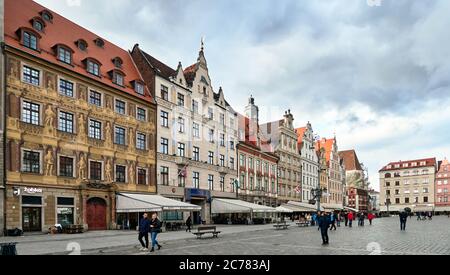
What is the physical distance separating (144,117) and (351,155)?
4432 inches

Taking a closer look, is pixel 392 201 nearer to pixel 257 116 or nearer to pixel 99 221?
pixel 257 116

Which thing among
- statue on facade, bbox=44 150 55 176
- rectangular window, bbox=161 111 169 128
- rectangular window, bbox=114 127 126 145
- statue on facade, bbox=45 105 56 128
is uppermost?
rectangular window, bbox=161 111 169 128

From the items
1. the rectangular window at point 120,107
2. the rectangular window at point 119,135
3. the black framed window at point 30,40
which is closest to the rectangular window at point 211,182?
the rectangular window at point 119,135

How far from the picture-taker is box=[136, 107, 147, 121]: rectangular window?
3991cm

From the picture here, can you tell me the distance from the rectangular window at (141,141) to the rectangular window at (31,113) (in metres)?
11.2

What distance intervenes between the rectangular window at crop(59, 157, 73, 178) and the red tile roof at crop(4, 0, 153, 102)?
7.11m

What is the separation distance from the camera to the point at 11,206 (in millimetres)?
26844

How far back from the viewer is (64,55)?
3266 centimetres

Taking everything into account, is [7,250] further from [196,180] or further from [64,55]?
[196,180]

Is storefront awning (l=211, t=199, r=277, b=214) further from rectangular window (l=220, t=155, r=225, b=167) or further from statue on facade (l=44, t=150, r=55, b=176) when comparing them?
statue on facade (l=44, t=150, r=55, b=176)

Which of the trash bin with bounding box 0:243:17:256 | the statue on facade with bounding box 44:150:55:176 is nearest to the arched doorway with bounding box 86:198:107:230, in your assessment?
the statue on facade with bounding box 44:150:55:176

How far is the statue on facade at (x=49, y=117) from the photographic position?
30.1 metres

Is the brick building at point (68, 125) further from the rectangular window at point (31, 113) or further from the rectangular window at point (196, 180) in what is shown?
the rectangular window at point (196, 180)

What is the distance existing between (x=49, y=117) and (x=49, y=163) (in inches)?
133
